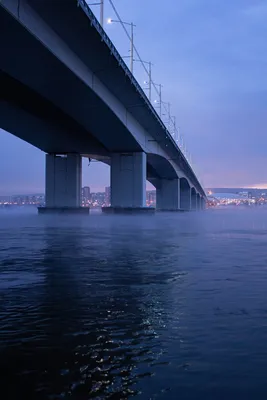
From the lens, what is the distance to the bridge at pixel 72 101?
22.9 meters

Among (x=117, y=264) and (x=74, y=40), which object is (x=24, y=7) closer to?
(x=74, y=40)

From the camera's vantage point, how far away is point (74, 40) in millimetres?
26062

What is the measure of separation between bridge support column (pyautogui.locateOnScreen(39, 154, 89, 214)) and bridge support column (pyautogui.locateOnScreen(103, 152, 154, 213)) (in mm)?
8387

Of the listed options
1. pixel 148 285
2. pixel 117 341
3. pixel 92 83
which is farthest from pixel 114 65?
pixel 117 341

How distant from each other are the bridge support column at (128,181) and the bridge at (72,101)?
12cm

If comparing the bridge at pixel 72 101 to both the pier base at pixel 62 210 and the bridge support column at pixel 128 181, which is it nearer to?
the bridge support column at pixel 128 181

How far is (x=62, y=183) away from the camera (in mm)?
62406

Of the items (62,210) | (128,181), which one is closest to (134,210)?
(128,181)

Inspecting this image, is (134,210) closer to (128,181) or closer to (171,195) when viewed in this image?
(128,181)

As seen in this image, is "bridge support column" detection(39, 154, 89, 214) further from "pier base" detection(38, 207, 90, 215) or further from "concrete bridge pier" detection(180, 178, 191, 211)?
"concrete bridge pier" detection(180, 178, 191, 211)

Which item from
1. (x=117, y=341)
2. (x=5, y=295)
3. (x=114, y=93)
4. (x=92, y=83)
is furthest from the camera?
(x=114, y=93)

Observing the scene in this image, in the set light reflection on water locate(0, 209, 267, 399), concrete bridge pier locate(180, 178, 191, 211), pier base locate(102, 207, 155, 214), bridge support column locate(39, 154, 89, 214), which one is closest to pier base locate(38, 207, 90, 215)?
bridge support column locate(39, 154, 89, 214)

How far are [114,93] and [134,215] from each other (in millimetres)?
21305

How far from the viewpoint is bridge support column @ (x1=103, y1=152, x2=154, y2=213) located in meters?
54.8
